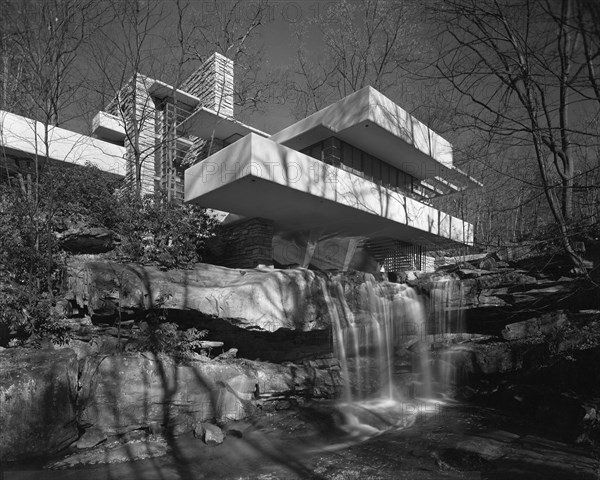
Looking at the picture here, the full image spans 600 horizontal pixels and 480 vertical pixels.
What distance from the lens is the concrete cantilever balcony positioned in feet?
28.7

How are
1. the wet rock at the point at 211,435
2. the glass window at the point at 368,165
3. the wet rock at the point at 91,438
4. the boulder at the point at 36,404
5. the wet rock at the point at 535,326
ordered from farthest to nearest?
1. the glass window at the point at 368,165
2. the wet rock at the point at 535,326
3. the wet rock at the point at 211,435
4. the wet rock at the point at 91,438
5. the boulder at the point at 36,404

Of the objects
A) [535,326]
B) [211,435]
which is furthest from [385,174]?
[211,435]

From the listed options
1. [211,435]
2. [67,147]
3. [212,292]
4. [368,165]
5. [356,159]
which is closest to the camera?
[211,435]

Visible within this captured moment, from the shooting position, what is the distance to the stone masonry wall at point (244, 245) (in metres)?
11.0

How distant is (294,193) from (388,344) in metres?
4.44

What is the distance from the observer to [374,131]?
40.8 feet

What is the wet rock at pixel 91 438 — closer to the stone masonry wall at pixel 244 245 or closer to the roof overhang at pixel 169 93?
the stone masonry wall at pixel 244 245

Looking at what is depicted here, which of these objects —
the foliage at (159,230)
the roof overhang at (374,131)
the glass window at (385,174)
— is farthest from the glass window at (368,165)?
the foliage at (159,230)

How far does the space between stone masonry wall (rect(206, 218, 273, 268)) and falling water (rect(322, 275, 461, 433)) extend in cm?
258

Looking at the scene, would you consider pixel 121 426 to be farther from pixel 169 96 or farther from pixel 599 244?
pixel 169 96

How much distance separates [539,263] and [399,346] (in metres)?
4.11

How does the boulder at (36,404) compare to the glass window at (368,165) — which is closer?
the boulder at (36,404)

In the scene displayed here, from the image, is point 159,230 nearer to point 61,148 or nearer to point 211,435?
point 211,435

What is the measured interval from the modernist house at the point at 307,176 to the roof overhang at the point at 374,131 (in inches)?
1.5
